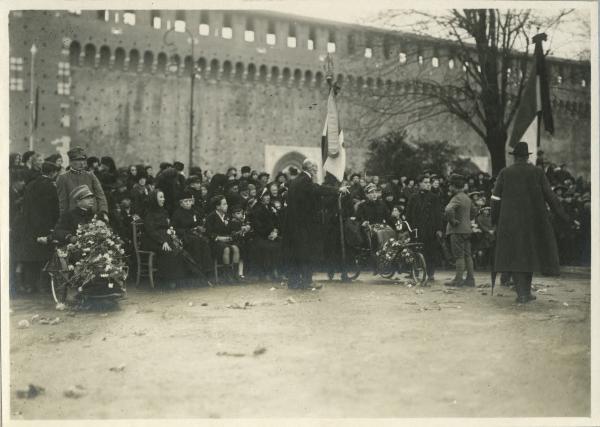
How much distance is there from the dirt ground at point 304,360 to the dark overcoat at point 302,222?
1603 mm

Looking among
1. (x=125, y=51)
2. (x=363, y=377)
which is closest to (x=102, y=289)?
(x=363, y=377)

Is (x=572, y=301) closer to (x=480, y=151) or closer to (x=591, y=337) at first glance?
(x=591, y=337)

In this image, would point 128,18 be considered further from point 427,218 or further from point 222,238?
point 427,218

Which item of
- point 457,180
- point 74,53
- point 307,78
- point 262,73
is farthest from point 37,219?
point 307,78

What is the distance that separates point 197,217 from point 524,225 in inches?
203

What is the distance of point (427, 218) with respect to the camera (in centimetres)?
975

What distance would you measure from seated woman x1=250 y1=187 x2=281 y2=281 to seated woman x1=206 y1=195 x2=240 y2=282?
47 cm

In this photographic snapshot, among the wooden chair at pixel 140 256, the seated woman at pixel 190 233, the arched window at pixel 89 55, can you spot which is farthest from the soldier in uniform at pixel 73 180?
the arched window at pixel 89 55

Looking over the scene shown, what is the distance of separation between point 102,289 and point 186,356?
2.25 metres

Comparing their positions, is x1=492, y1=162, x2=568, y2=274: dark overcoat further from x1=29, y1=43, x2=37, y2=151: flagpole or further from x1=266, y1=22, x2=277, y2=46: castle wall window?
x1=266, y1=22, x2=277, y2=46: castle wall window

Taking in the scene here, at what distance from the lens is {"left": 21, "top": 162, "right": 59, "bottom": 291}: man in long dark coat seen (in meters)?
7.36

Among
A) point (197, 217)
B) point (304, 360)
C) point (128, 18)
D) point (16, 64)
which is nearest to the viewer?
point (304, 360)

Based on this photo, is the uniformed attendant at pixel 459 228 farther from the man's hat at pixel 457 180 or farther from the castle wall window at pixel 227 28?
the castle wall window at pixel 227 28

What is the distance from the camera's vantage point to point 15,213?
7.81 metres
